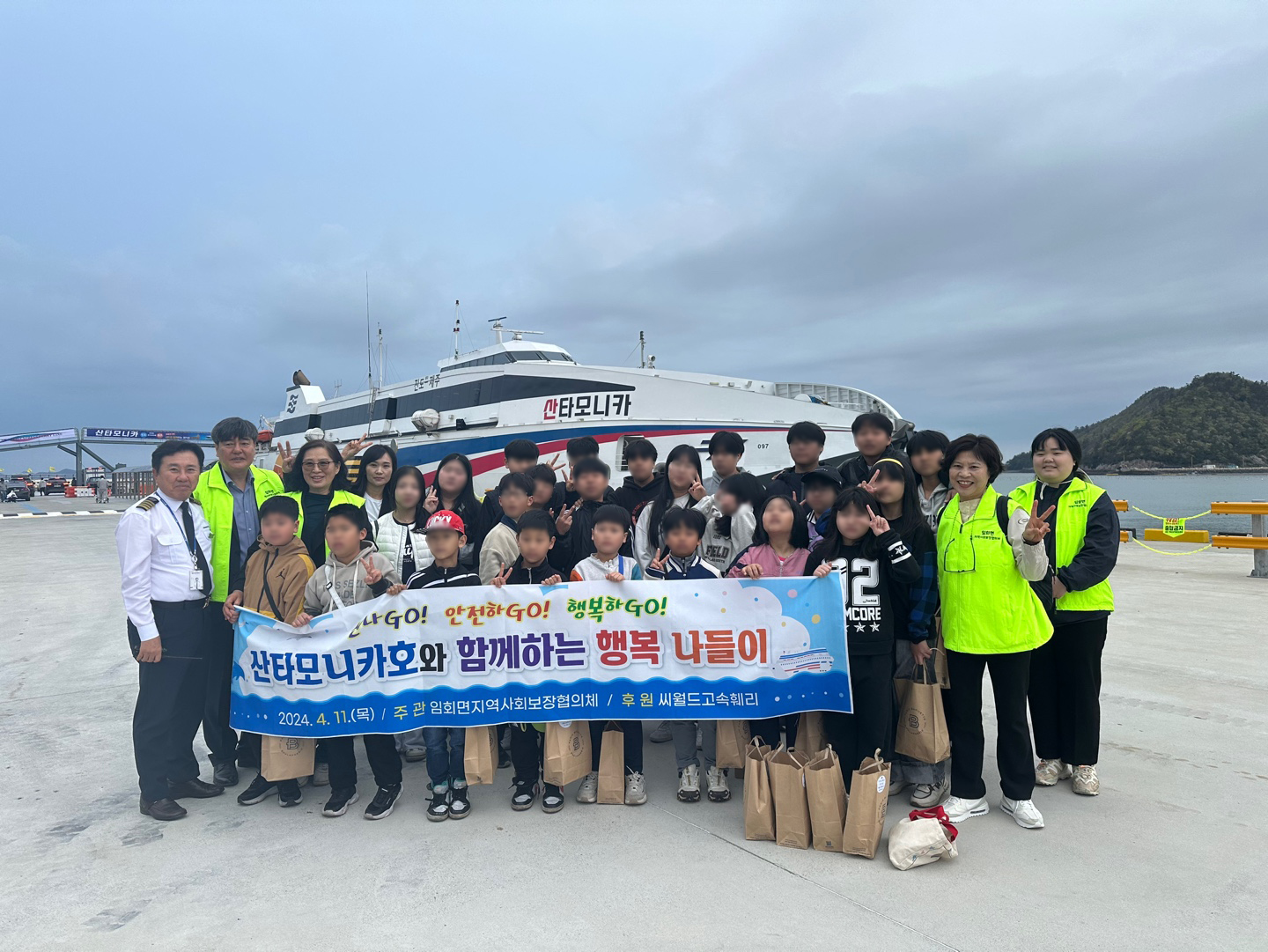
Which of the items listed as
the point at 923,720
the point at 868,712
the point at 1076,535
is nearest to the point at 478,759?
the point at 868,712

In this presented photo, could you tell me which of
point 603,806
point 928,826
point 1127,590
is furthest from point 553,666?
point 1127,590

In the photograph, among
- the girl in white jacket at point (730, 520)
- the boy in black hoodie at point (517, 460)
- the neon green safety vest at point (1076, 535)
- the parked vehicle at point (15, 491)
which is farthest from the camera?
the parked vehicle at point (15, 491)

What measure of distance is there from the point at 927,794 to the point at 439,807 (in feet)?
7.57

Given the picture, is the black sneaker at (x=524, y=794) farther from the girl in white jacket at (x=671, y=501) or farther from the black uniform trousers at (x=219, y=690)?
the black uniform trousers at (x=219, y=690)

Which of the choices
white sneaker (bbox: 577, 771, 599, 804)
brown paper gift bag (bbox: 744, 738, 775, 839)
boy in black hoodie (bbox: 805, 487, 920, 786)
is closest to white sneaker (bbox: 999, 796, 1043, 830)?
boy in black hoodie (bbox: 805, 487, 920, 786)

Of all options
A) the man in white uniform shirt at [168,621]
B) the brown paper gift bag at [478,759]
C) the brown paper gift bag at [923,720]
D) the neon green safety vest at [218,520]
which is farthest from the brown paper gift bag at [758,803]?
the neon green safety vest at [218,520]

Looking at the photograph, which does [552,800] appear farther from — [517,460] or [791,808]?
[517,460]

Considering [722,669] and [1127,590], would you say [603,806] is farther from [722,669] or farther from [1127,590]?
[1127,590]

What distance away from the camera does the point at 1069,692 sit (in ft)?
11.7

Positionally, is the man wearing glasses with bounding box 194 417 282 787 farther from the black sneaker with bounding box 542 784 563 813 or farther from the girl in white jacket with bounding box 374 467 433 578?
the black sneaker with bounding box 542 784 563 813

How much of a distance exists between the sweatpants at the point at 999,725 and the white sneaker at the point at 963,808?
1.0 inches

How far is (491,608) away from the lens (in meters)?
3.43

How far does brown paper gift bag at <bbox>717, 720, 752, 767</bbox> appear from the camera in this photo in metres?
3.42

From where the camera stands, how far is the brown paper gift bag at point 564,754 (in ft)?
Answer: 10.9
